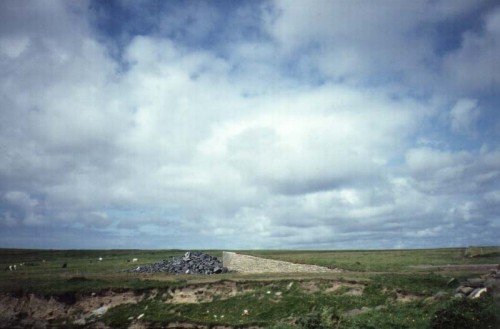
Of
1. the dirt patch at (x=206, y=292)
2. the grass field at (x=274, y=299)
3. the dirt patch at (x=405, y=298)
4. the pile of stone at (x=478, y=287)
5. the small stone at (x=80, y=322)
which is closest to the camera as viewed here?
the grass field at (x=274, y=299)

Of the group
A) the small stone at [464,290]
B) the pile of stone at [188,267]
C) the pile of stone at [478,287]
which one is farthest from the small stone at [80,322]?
the small stone at [464,290]

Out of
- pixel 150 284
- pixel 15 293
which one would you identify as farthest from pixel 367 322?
pixel 15 293

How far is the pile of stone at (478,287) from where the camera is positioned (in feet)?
90.2

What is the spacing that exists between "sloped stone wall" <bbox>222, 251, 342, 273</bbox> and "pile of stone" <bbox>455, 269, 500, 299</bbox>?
59.1 ft

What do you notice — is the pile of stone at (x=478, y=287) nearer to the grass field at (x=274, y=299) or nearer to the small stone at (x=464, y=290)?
the small stone at (x=464, y=290)

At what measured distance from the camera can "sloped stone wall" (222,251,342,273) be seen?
50.2 m

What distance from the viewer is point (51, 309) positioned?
40719 mm

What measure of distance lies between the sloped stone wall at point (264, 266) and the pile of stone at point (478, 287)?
1802 centimetres

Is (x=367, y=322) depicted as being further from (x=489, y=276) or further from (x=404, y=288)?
(x=489, y=276)

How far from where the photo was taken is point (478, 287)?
29375 mm

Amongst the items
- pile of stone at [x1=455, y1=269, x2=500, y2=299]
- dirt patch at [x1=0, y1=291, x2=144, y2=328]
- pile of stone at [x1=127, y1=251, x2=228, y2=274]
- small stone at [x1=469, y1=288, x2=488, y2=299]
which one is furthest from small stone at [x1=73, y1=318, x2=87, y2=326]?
small stone at [x1=469, y1=288, x2=488, y2=299]

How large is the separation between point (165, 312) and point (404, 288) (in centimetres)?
2150

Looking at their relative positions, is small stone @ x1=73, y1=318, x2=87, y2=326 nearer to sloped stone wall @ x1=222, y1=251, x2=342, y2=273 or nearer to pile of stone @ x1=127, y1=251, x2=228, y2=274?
pile of stone @ x1=127, y1=251, x2=228, y2=274

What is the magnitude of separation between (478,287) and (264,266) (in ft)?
93.3
